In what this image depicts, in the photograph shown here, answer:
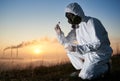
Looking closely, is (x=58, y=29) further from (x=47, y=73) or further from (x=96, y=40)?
(x=47, y=73)

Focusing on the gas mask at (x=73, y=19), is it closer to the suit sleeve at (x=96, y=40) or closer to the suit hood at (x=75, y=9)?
the suit hood at (x=75, y=9)

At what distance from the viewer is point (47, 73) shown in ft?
44.3

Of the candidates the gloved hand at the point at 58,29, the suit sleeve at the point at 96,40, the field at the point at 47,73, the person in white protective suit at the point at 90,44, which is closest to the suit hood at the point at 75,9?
the person in white protective suit at the point at 90,44

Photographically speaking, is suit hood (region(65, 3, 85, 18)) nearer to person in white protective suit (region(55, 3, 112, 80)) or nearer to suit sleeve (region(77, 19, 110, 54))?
person in white protective suit (region(55, 3, 112, 80))

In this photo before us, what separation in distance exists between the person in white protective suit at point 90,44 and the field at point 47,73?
33 centimetres

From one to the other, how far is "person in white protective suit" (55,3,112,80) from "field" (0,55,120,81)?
1.08 feet

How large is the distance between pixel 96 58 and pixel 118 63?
3.85 meters

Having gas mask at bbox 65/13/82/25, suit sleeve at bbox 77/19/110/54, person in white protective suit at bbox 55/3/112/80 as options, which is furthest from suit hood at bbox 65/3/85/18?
suit sleeve at bbox 77/19/110/54

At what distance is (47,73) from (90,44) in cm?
336

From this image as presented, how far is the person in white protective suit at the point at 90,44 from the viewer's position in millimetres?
10555

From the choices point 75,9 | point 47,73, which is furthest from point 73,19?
point 47,73

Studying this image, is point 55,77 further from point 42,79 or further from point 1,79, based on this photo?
point 1,79

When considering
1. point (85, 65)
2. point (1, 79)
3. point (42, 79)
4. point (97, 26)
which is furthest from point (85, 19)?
point (1, 79)

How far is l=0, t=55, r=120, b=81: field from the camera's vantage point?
11225 millimetres
